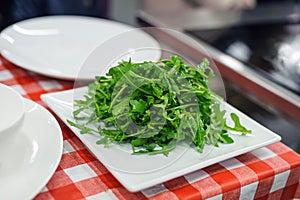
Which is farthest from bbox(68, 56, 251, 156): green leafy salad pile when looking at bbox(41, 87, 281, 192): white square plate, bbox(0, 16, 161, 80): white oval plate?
bbox(0, 16, 161, 80): white oval plate

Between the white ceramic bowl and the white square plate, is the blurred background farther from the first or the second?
the white ceramic bowl

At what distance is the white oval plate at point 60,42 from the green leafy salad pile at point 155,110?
12 centimetres

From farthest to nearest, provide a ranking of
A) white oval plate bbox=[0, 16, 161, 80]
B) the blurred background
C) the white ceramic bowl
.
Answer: the blurred background, white oval plate bbox=[0, 16, 161, 80], the white ceramic bowl

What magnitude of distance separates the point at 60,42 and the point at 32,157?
1.67 ft

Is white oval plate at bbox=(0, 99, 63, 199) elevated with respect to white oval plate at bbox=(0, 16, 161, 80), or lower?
lower

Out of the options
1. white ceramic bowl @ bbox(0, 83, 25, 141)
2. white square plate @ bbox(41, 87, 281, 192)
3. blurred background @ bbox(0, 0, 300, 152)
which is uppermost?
white ceramic bowl @ bbox(0, 83, 25, 141)

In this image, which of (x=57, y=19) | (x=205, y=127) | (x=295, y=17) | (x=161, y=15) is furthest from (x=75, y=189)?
(x=295, y=17)

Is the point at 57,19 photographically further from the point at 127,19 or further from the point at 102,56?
the point at 127,19

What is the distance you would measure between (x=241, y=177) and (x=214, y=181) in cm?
5

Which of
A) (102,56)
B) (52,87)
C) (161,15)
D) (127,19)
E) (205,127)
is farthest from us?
(127,19)

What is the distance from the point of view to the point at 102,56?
88cm

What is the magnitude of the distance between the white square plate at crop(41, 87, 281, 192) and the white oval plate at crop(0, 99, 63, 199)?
0.03 meters

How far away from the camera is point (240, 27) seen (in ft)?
5.64

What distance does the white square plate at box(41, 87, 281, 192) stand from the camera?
68 cm
